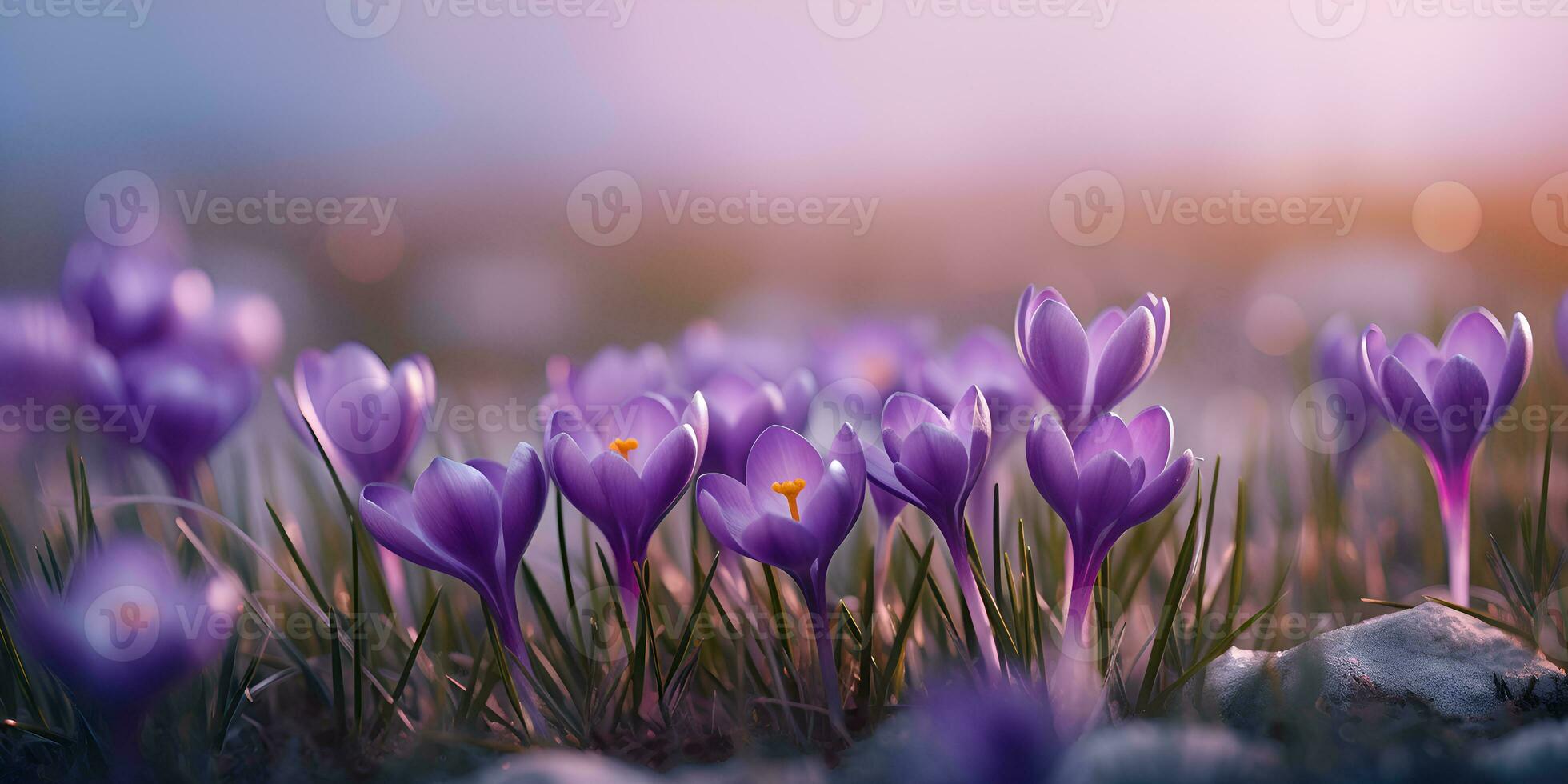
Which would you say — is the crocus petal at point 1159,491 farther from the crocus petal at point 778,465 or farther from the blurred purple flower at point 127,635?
the blurred purple flower at point 127,635

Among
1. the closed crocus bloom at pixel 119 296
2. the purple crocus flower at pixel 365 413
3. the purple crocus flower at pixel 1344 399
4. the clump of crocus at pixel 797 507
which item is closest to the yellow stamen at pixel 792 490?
the clump of crocus at pixel 797 507

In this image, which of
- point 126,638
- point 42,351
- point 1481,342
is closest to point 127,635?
point 126,638

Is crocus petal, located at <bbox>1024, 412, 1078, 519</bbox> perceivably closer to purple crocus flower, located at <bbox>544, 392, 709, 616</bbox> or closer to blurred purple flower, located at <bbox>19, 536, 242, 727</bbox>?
purple crocus flower, located at <bbox>544, 392, 709, 616</bbox>

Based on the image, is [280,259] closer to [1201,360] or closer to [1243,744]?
[1201,360]

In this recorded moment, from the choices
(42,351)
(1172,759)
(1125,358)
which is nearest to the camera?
(1172,759)

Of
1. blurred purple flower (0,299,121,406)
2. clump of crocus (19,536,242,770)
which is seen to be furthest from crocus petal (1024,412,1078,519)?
blurred purple flower (0,299,121,406)

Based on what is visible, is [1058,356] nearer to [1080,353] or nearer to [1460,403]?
[1080,353]
